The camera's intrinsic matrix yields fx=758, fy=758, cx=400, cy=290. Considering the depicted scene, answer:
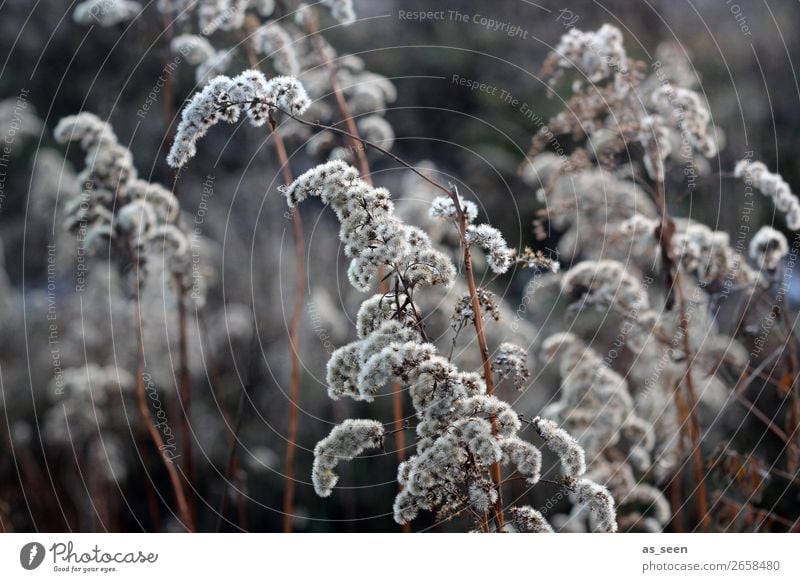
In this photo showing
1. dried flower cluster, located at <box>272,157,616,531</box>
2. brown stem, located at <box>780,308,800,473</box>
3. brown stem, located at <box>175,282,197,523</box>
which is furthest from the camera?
brown stem, located at <box>780,308,800,473</box>

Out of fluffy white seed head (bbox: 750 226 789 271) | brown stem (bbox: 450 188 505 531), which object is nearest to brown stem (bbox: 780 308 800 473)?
fluffy white seed head (bbox: 750 226 789 271)

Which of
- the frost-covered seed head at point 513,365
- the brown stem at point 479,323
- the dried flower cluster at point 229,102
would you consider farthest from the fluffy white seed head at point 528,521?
the dried flower cluster at point 229,102

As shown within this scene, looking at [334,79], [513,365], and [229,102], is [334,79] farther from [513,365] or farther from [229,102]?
[513,365]

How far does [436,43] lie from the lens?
183 centimetres

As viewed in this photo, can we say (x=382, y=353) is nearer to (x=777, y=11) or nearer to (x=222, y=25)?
(x=222, y=25)

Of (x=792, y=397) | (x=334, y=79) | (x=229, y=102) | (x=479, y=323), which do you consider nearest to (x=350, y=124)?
(x=334, y=79)

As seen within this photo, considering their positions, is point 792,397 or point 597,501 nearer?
point 597,501

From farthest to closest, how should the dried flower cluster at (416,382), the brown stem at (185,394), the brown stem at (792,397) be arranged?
the brown stem at (792,397) < the brown stem at (185,394) < the dried flower cluster at (416,382)

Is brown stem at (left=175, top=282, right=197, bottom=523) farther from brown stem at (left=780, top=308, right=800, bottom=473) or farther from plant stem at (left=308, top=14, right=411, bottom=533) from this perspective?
brown stem at (left=780, top=308, right=800, bottom=473)

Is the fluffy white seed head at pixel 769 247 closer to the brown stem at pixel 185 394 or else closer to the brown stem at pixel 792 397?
the brown stem at pixel 792 397

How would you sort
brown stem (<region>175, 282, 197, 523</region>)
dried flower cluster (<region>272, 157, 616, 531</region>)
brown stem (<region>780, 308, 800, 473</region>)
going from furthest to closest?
brown stem (<region>780, 308, 800, 473</region>), brown stem (<region>175, 282, 197, 523</region>), dried flower cluster (<region>272, 157, 616, 531</region>)

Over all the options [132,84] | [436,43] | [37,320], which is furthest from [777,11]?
[37,320]
